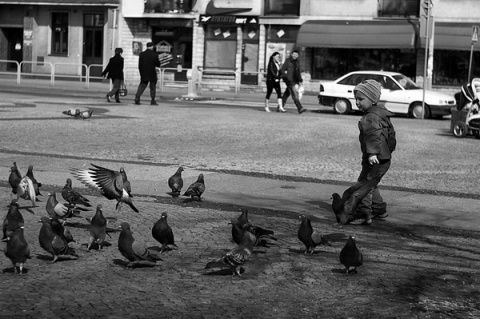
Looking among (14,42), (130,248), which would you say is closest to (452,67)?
(14,42)

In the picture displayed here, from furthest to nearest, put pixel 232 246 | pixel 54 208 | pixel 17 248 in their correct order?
pixel 54 208, pixel 232 246, pixel 17 248

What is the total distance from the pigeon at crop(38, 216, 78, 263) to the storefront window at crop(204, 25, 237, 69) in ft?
132

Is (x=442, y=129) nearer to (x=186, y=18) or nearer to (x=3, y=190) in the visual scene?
(x=3, y=190)

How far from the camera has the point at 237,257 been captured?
24.6 feet

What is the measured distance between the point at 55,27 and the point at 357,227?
43.6 metres

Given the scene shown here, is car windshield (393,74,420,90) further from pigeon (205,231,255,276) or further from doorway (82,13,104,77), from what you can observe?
pigeon (205,231,255,276)

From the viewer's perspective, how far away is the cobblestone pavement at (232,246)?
684cm

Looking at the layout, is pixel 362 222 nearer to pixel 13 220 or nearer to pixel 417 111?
pixel 13 220

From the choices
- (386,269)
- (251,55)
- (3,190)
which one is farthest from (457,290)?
(251,55)

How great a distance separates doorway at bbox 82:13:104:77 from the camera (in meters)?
50.8

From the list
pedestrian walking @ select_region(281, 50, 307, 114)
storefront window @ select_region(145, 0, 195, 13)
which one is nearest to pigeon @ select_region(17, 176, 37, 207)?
pedestrian walking @ select_region(281, 50, 307, 114)

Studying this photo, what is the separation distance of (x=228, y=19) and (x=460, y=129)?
87.0 feet

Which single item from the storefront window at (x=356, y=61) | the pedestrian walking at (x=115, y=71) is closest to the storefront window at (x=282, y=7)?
the storefront window at (x=356, y=61)

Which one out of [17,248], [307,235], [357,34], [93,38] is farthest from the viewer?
[93,38]
